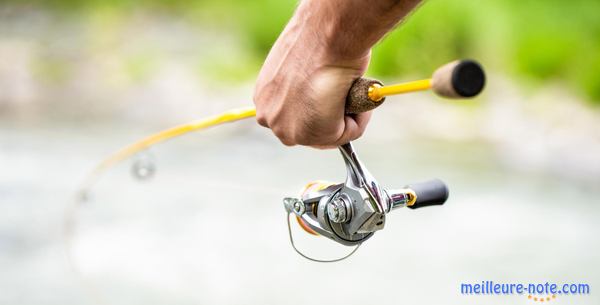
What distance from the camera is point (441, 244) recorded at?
2.53 metres

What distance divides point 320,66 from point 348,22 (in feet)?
Result: 0.18

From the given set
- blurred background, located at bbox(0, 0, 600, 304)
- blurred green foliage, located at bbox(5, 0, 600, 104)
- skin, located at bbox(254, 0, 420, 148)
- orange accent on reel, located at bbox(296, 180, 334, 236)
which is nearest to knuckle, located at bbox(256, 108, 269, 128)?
skin, located at bbox(254, 0, 420, 148)

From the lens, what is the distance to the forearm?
0.68 meters

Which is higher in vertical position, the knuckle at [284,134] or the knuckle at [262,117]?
the knuckle at [262,117]

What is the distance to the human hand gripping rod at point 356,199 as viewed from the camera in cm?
74

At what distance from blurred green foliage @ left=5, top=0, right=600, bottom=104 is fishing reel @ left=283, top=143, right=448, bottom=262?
9.64 ft

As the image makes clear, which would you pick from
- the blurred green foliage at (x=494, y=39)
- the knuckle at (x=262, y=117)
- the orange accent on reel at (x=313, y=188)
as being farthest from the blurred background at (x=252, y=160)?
the knuckle at (x=262, y=117)

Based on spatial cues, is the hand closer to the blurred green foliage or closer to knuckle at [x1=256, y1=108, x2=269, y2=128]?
knuckle at [x1=256, y1=108, x2=269, y2=128]

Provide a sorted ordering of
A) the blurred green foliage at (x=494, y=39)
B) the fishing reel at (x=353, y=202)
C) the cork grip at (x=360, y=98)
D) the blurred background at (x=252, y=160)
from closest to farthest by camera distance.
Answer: the cork grip at (x=360, y=98) < the fishing reel at (x=353, y=202) < the blurred background at (x=252, y=160) < the blurred green foliage at (x=494, y=39)

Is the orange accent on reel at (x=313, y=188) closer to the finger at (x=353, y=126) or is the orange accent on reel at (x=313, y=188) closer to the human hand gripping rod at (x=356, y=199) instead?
the human hand gripping rod at (x=356, y=199)

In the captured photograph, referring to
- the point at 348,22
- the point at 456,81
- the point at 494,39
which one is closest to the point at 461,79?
the point at 456,81

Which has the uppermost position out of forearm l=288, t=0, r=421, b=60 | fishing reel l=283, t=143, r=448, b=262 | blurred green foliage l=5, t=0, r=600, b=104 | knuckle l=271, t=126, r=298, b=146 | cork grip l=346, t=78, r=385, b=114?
blurred green foliage l=5, t=0, r=600, b=104

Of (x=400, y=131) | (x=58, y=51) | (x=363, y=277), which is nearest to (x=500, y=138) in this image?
(x=400, y=131)

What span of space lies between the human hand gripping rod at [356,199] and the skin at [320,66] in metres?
0.02
